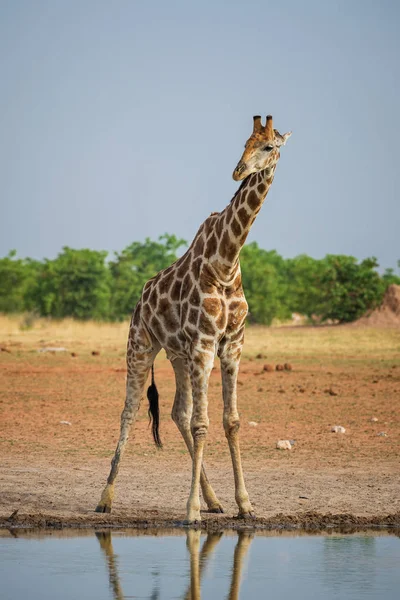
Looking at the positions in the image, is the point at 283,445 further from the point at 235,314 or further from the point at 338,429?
the point at 235,314

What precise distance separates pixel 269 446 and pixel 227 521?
454cm

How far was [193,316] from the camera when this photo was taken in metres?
8.70

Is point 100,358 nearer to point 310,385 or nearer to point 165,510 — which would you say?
point 310,385

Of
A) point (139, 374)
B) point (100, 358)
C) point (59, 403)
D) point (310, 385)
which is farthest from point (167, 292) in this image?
point (100, 358)

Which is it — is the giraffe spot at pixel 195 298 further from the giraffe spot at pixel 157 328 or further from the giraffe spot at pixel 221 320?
the giraffe spot at pixel 157 328

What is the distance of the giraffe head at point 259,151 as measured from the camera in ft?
26.6

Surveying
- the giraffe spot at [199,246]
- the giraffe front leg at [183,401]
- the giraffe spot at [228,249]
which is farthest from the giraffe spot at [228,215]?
the giraffe front leg at [183,401]

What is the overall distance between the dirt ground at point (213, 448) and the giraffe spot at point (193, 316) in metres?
1.60

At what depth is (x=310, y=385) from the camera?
20219mm

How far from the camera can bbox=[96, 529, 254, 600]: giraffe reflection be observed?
20.5 ft

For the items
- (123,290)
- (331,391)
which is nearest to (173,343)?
(331,391)

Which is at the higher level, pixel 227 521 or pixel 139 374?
pixel 139 374

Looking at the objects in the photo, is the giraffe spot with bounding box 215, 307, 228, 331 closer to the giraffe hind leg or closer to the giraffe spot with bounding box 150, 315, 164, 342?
the giraffe spot with bounding box 150, 315, 164, 342

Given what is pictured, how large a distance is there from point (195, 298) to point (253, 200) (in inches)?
37.3
